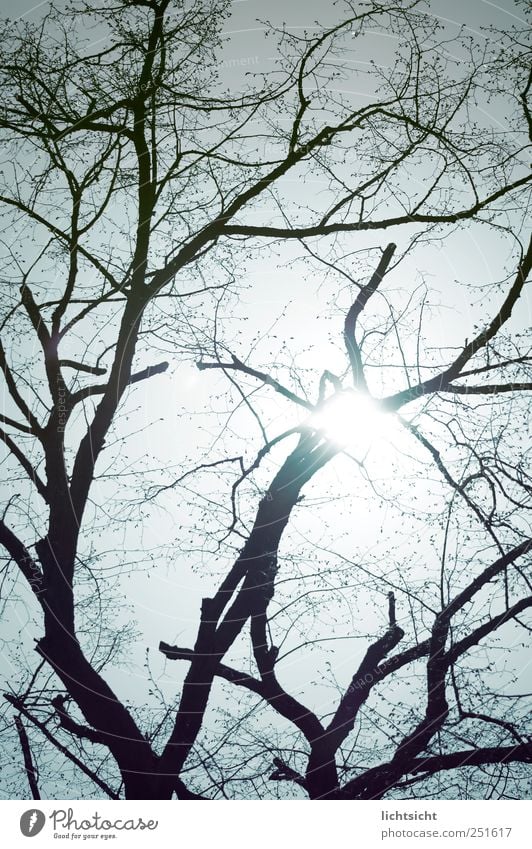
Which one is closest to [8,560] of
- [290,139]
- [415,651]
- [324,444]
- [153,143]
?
[324,444]

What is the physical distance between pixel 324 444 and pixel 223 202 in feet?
7.55

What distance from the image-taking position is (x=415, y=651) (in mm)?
4758

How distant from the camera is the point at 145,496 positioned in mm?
4953

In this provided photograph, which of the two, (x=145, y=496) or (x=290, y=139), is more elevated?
(x=290, y=139)
